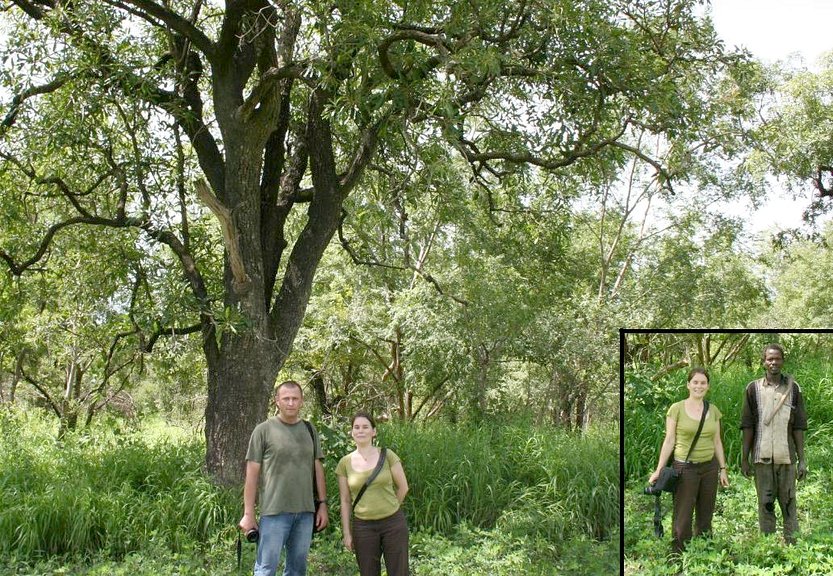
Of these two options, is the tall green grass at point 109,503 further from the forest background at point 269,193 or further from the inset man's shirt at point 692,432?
the inset man's shirt at point 692,432

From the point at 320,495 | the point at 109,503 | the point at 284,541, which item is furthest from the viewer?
the point at 109,503

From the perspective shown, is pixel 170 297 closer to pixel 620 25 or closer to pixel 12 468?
pixel 12 468

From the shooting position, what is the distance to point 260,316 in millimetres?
9219

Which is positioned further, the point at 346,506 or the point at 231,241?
the point at 231,241

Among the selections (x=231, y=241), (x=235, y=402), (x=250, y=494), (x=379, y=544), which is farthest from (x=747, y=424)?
(x=235, y=402)

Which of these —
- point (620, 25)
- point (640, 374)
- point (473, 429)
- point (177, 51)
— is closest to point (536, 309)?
point (473, 429)

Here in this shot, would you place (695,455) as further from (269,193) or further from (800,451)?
(269,193)

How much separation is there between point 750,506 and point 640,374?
0.78 m

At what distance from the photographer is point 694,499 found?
414cm

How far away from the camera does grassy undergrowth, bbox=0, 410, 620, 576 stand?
771cm

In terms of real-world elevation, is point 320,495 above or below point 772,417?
below

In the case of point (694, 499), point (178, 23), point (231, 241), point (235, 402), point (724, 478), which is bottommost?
point (694, 499)

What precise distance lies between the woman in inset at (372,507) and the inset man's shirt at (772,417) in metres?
2.47

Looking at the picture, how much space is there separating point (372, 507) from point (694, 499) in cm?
230
